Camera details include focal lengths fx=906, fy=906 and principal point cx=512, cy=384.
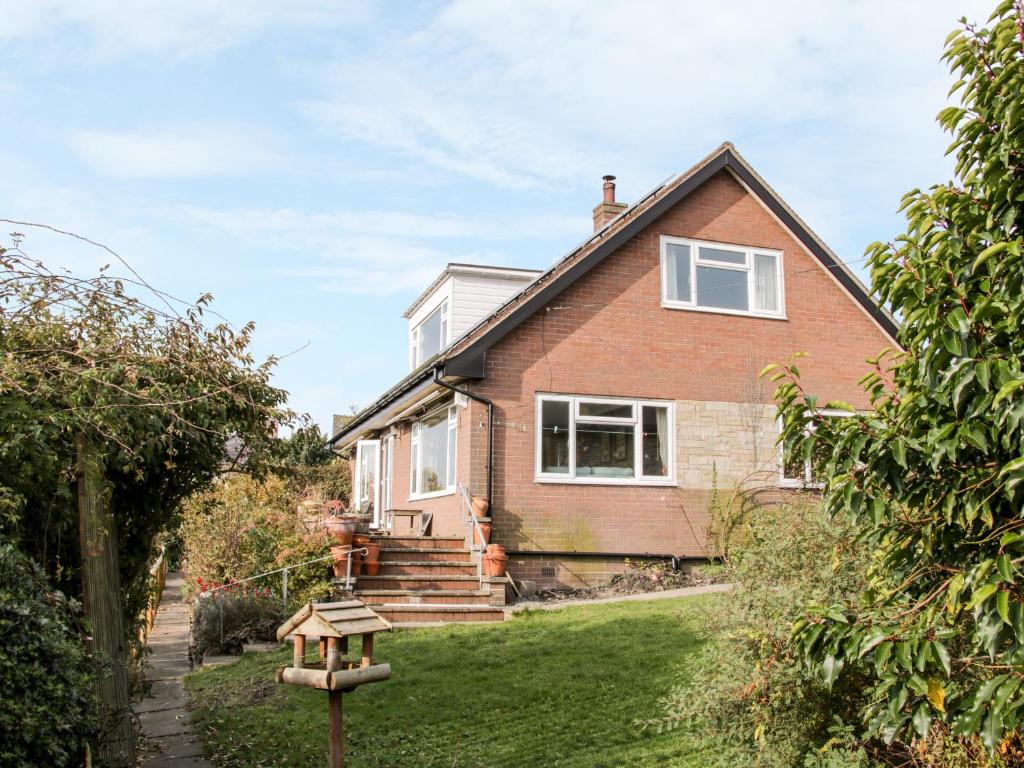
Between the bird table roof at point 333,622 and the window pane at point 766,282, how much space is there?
12925 millimetres

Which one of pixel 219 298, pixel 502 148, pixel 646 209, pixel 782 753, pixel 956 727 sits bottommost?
pixel 782 753

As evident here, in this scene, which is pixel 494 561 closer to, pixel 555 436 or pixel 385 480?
pixel 555 436

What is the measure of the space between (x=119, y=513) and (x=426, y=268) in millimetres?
16440

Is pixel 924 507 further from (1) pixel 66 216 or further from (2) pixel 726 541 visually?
(2) pixel 726 541

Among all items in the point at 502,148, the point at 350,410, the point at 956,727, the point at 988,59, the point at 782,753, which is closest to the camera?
the point at 956,727

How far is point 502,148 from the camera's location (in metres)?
9.27

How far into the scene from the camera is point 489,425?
594 inches

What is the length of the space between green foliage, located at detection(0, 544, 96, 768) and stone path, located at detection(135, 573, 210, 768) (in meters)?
2.23

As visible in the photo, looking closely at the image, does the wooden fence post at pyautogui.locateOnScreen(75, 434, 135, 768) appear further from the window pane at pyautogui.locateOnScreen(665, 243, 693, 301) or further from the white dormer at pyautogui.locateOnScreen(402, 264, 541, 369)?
the white dormer at pyautogui.locateOnScreen(402, 264, 541, 369)

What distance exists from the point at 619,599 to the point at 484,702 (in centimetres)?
592

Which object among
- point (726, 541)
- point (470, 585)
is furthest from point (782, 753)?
point (726, 541)

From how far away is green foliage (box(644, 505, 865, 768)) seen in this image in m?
5.47

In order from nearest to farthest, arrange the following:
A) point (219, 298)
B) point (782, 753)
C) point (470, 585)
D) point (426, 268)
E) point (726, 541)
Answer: point (782, 753), point (219, 298), point (470, 585), point (726, 541), point (426, 268)

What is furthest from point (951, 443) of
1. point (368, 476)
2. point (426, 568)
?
point (368, 476)
